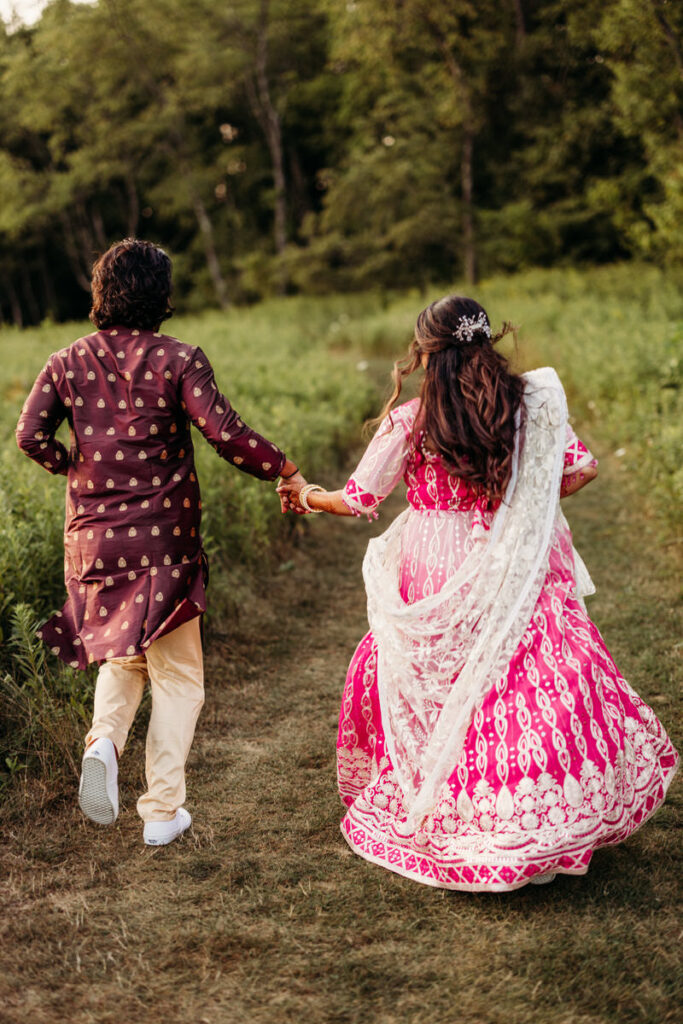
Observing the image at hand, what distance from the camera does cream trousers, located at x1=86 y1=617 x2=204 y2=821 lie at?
119 inches

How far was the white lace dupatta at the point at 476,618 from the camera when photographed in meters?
2.80

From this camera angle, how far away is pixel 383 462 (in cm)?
293

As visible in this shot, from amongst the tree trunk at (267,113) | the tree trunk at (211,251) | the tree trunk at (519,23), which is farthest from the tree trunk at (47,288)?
the tree trunk at (519,23)

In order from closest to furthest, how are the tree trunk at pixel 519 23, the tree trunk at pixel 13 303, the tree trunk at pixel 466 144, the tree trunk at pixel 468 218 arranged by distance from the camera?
the tree trunk at pixel 466 144 < the tree trunk at pixel 519 23 < the tree trunk at pixel 468 218 < the tree trunk at pixel 13 303

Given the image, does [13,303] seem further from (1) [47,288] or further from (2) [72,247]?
(2) [72,247]

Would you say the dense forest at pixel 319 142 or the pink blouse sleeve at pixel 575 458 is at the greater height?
the pink blouse sleeve at pixel 575 458

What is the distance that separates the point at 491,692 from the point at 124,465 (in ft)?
4.30

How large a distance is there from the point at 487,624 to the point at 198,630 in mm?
986

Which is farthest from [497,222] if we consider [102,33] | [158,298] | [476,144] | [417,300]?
[158,298]

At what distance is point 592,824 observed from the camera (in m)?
2.61

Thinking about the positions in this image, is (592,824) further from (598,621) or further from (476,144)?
(476,144)

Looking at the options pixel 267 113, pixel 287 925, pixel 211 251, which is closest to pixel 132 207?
pixel 211 251

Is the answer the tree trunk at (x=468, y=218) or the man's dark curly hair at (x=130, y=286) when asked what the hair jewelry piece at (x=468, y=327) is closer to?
the man's dark curly hair at (x=130, y=286)

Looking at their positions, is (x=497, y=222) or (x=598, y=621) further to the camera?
(x=497, y=222)
